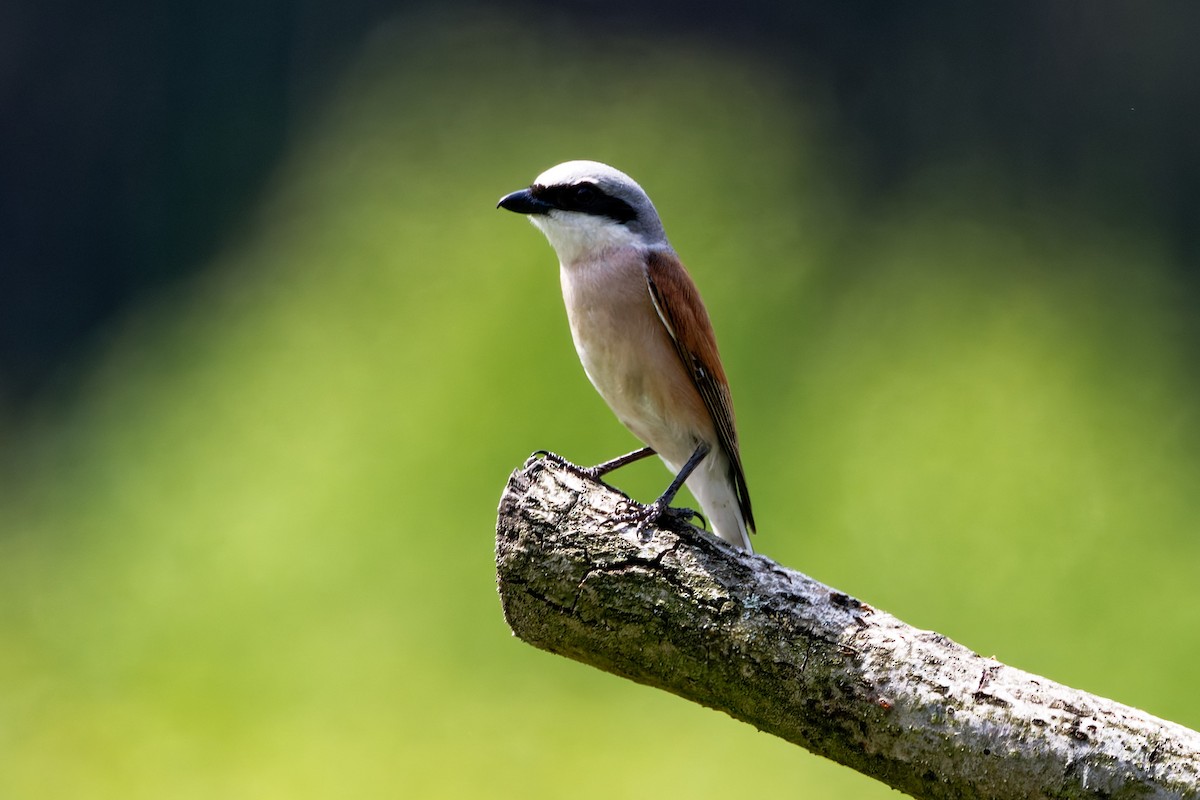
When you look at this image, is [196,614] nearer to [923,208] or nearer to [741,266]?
[741,266]

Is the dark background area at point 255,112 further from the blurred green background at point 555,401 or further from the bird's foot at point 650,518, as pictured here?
the bird's foot at point 650,518

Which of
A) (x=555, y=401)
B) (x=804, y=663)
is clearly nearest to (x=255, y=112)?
(x=555, y=401)

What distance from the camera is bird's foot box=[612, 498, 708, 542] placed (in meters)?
2.33

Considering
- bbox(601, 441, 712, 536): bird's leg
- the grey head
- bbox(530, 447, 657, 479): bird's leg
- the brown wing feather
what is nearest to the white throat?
the grey head

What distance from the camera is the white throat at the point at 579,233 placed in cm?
298

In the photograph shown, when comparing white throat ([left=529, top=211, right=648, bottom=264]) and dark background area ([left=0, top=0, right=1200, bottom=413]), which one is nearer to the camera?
white throat ([left=529, top=211, right=648, bottom=264])

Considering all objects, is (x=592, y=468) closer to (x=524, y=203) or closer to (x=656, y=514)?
(x=656, y=514)

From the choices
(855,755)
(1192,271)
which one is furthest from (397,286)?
(855,755)

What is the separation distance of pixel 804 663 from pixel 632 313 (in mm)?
1024

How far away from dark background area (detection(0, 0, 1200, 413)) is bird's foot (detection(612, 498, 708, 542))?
3928 mm

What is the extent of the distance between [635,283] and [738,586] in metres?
0.92

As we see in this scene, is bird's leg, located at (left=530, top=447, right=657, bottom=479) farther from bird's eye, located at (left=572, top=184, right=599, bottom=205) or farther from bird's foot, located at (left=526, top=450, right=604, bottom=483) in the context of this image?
bird's eye, located at (left=572, top=184, right=599, bottom=205)

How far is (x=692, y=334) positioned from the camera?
2.97m

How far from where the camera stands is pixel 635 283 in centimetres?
295
